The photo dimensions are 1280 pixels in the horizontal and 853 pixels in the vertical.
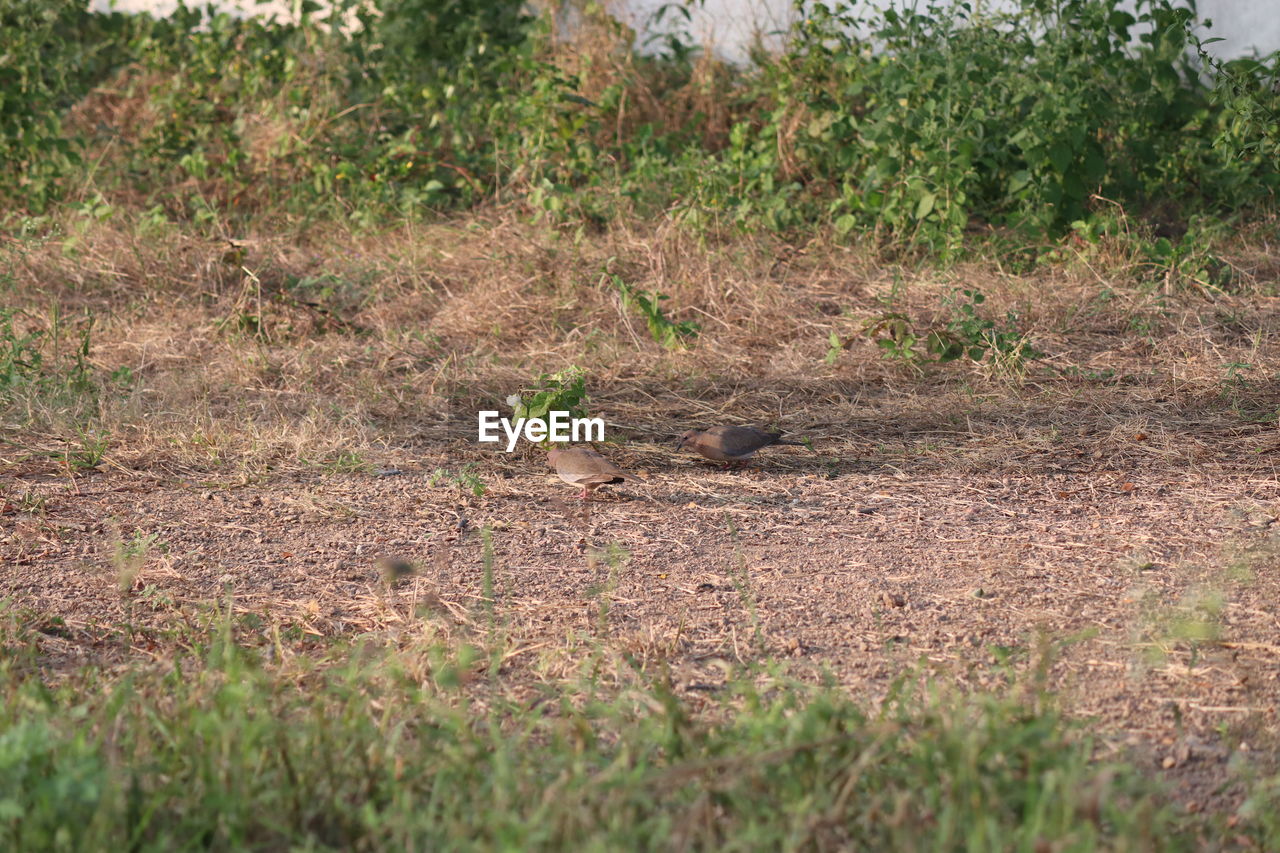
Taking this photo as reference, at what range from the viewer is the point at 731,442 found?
3.66 m

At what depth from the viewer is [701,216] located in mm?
5730

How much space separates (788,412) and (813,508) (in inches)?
34.8

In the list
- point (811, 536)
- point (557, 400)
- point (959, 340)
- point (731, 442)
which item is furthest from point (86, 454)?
point (959, 340)

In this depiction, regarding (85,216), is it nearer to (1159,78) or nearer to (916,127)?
(916,127)

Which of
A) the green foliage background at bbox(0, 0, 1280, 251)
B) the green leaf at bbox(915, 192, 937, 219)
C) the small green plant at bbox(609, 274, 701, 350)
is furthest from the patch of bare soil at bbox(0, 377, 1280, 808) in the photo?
the green foliage background at bbox(0, 0, 1280, 251)

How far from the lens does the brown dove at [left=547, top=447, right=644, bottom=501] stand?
340cm

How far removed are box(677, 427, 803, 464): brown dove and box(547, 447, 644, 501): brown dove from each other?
0.35m

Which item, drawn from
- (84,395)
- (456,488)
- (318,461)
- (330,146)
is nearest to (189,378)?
(84,395)

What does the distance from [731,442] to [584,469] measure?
48cm

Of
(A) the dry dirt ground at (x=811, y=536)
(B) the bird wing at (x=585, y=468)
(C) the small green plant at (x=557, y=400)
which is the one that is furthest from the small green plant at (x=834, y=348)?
(B) the bird wing at (x=585, y=468)

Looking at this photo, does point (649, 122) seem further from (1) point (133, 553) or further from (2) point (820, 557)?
(1) point (133, 553)

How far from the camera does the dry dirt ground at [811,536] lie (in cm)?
→ 251

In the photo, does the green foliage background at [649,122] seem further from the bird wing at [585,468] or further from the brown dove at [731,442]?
the bird wing at [585,468]

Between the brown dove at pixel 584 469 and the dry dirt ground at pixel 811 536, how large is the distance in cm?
10
